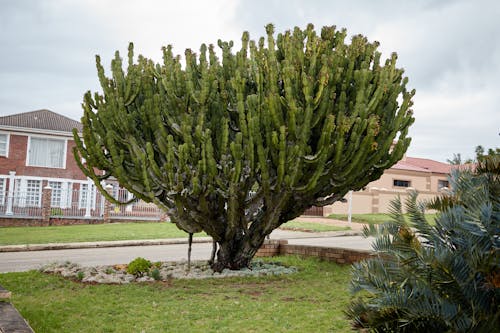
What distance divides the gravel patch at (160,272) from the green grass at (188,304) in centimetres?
42

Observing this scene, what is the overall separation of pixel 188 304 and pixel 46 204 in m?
20.0

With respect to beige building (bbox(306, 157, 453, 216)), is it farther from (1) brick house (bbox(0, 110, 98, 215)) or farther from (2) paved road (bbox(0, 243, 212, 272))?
(2) paved road (bbox(0, 243, 212, 272))

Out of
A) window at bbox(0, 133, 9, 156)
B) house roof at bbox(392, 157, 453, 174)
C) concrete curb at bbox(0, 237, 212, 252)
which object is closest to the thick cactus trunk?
concrete curb at bbox(0, 237, 212, 252)

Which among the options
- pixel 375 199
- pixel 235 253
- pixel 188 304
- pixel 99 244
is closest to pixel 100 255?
pixel 99 244

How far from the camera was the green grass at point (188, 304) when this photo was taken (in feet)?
21.0

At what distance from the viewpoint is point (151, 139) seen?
10.2m

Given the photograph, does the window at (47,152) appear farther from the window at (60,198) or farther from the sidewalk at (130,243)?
the sidewalk at (130,243)

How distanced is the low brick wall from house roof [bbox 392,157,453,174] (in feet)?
94.0

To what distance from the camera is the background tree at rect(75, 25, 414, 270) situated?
9234 mm

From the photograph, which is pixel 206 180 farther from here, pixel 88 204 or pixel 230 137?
pixel 88 204

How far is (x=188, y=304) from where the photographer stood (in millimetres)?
7676

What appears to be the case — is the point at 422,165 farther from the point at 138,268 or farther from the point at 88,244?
the point at 138,268

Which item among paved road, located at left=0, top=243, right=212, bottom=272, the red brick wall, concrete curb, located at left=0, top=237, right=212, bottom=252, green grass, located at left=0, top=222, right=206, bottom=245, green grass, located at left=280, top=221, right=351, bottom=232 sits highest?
the red brick wall

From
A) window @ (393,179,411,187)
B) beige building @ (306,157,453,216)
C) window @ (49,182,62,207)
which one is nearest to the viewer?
window @ (49,182,62,207)
